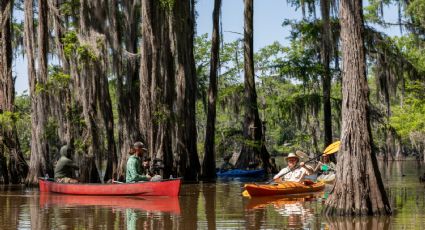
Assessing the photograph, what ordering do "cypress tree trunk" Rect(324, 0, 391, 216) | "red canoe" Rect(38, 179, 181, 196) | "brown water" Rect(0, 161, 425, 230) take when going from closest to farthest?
"brown water" Rect(0, 161, 425, 230)
"cypress tree trunk" Rect(324, 0, 391, 216)
"red canoe" Rect(38, 179, 181, 196)

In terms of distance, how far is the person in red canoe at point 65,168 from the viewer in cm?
1877

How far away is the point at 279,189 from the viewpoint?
53.2ft

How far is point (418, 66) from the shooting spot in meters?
29.6

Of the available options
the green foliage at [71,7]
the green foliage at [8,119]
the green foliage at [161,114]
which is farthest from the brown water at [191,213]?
the green foliage at [71,7]

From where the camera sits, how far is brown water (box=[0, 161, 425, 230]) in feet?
34.5

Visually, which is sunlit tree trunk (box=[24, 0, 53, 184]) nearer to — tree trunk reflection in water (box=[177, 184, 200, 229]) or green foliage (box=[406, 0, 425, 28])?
tree trunk reflection in water (box=[177, 184, 200, 229])

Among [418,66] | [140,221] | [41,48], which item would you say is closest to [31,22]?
[41,48]

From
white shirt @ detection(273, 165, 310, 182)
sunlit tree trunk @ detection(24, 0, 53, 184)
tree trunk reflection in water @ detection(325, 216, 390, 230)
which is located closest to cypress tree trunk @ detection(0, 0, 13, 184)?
sunlit tree trunk @ detection(24, 0, 53, 184)

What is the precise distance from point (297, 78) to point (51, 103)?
1081 cm

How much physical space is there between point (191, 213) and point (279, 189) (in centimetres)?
408

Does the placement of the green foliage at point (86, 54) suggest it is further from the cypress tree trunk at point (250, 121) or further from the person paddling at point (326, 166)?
the cypress tree trunk at point (250, 121)

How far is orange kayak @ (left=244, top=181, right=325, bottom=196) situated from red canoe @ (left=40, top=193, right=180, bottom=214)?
71.6 inches

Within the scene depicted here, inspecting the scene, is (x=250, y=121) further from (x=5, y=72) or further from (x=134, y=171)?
(x=134, y=171)

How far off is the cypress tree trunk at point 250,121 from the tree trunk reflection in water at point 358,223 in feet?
55.2
